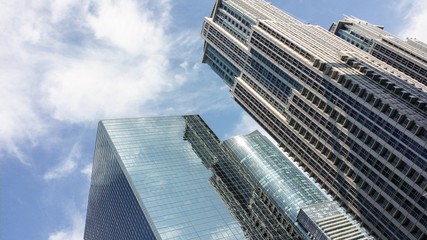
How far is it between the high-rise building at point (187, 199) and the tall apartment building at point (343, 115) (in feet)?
132

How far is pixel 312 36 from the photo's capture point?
13562 cm

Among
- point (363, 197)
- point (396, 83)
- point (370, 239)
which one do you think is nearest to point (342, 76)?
point (396, 83)

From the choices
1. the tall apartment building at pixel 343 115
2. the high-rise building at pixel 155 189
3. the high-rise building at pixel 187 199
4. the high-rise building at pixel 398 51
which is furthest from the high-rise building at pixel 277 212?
the high-rise building at pixel 398 51

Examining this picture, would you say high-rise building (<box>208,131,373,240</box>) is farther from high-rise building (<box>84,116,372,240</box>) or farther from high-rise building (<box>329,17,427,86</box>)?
high-rise building (<box>329,17,427,86</box>)

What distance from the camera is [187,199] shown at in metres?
162

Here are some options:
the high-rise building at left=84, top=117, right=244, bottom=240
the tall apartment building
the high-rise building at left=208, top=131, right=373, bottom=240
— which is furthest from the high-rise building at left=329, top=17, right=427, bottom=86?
the high-rise building at left=84, top=117, right=244, bottom=240

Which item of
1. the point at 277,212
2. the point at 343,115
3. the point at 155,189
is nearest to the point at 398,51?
the point at 277,212

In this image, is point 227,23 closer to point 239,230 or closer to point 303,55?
point 303,55

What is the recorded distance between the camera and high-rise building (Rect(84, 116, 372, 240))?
15438 cm

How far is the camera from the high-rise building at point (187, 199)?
154375mm

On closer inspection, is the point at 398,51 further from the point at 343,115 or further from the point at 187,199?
the point at 187,199

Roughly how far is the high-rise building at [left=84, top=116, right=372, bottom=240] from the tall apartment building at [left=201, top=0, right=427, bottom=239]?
1578 inches

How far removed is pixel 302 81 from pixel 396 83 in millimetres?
24444

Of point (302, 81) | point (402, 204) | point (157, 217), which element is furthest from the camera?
point (157, 217)
